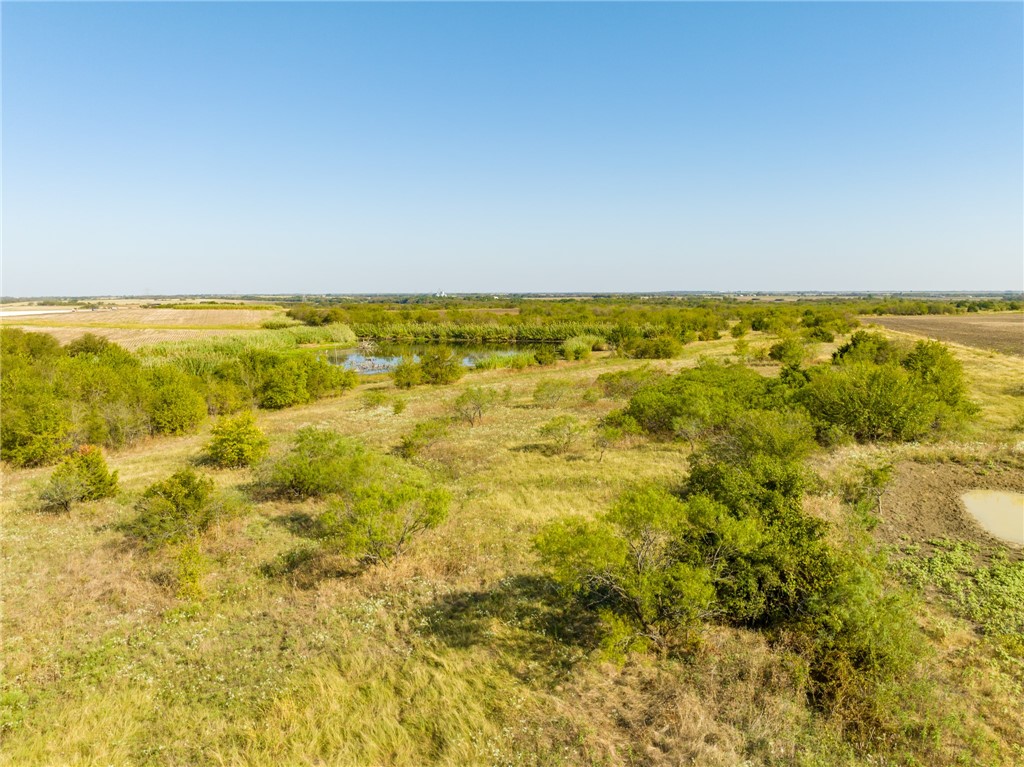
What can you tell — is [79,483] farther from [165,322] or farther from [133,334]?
[165,322]

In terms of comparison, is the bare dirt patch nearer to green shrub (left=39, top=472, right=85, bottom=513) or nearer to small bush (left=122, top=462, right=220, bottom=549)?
small bush (left=122, top=462, right=220, bottom=549)

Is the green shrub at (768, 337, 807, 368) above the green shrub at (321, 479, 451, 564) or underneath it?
above

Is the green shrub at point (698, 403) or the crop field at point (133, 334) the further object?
the crop field at point (133, 334)

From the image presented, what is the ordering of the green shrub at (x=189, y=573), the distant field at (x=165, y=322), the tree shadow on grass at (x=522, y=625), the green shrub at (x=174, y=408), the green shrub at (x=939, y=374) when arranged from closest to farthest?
the tree shadow on grass at (x=522, y=625), the green shrub at (x=189, y=573), the green shrub at (x=939, y=374), the green shrub at (x=174, y=408), the distant field at (x=165, y=322)

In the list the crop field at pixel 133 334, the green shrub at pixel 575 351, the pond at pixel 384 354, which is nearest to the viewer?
the crop field at pixel 133 334

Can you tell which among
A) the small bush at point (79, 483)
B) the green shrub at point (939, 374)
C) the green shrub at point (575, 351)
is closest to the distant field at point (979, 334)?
the green shrub at point (939, 374)

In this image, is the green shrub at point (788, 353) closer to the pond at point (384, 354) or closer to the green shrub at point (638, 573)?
the pond at point (384, 354)

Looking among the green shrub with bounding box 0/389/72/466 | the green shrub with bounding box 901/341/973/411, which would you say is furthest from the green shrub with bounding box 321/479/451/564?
the green shrub with bounding box 901/341/973/411

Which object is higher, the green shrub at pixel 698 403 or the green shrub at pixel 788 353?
the green shrub at pixel 788 353
